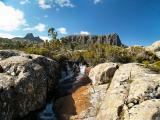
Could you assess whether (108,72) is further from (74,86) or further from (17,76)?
(17,76)

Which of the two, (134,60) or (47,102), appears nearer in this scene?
(47,102)

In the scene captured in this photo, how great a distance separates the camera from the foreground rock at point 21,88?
2556 cm

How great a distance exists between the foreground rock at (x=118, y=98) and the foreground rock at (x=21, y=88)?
10.1 ft

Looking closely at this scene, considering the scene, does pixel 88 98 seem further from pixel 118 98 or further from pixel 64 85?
pixel 64 85

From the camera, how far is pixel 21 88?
27.9 m

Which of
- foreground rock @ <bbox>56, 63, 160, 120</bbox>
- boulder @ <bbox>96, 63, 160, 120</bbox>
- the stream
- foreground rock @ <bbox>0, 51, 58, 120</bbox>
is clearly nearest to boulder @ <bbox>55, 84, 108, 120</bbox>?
foreground rock @ <bbox>56, 63, 160, 120</bbox>

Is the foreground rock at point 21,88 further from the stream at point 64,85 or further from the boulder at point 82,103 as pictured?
the boulder at point 82,103

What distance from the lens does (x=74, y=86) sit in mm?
36375

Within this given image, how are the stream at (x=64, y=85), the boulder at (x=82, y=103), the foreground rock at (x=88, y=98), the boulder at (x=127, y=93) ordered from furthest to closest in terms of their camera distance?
the stream at (x=64, y=85) → the foreground rock at (x=88, y=98) → the boulder at (x=82, y=103) → the boulder at (x=127, y=93)

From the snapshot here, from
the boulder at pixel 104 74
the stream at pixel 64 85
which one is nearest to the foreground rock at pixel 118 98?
the boulder at pixel 104 74

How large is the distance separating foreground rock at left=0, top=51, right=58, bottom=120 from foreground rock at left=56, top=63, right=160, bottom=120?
10.1 ft

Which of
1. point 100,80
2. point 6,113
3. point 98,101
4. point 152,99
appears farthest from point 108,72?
point 6,113

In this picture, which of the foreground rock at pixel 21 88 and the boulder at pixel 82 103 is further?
the boulder at pixel 82 103

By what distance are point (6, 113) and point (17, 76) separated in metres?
5.34
